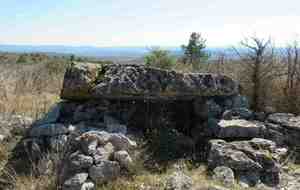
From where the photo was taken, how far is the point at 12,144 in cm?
625

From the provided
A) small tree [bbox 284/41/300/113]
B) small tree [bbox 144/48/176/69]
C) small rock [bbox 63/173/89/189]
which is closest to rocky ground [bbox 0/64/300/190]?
small rock [bbox 63/173/89/189]

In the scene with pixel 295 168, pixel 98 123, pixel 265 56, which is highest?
pixel 265 56

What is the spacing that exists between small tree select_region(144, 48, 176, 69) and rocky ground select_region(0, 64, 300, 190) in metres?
2.99

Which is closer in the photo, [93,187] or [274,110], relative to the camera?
[93,187]

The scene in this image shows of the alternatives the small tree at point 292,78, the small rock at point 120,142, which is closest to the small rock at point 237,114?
the small tree at point 292,78

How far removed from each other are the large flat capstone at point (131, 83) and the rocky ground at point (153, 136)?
0.02 meters

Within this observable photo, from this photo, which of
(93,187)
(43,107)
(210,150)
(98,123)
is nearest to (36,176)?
(93,187)

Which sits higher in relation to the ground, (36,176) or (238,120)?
(238,120)

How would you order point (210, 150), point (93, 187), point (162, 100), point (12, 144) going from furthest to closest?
point (162, 100), point (12, 144), point (210, 150), point (93, 187)

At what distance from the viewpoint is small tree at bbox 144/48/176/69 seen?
9.84 metres

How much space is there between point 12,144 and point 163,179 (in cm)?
281

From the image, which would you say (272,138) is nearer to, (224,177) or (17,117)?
(224,177)

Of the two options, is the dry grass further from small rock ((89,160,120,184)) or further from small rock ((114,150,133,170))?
small rock ((89,160,120,184))

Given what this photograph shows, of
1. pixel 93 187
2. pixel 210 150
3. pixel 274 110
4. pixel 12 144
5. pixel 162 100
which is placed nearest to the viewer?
pixel 93 187
